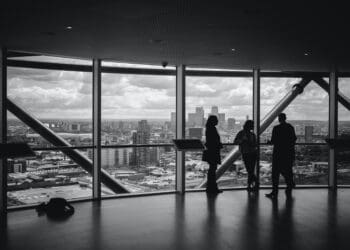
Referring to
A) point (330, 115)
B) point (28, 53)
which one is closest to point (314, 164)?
point (330, 115)

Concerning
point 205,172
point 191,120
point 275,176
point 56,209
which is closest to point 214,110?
point 191,120

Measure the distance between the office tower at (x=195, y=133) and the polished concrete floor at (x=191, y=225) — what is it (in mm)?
1849

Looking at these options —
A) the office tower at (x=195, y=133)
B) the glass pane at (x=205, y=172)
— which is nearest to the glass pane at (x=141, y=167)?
the glass pane at (x=205, y=172)

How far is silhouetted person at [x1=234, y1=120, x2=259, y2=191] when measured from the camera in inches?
344

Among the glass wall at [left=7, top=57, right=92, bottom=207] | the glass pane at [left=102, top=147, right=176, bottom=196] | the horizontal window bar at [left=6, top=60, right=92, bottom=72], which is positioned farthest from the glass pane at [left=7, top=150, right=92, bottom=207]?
the horizontal window bar at [left=6, top=60, right=92, bottom=72]

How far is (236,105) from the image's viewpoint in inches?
381

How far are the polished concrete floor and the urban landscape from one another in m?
0.76

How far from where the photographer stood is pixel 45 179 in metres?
7.98

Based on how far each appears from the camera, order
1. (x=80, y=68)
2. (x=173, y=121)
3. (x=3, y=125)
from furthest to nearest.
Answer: (x=173, y=121), (x=80, y=68), (x=3, y=125)

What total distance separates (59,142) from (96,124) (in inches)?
37.2

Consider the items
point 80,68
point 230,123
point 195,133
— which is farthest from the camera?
point 230,123

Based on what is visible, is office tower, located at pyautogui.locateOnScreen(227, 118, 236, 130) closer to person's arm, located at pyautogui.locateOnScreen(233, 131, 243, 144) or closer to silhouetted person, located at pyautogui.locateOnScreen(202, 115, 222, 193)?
person's arm, located at pyautogui.locateOnScreen(233, 131, 243, 144)

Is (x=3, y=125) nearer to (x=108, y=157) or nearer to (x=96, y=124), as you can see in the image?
(x=96, y=124)

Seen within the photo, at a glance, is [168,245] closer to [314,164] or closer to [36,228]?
[36,228]
